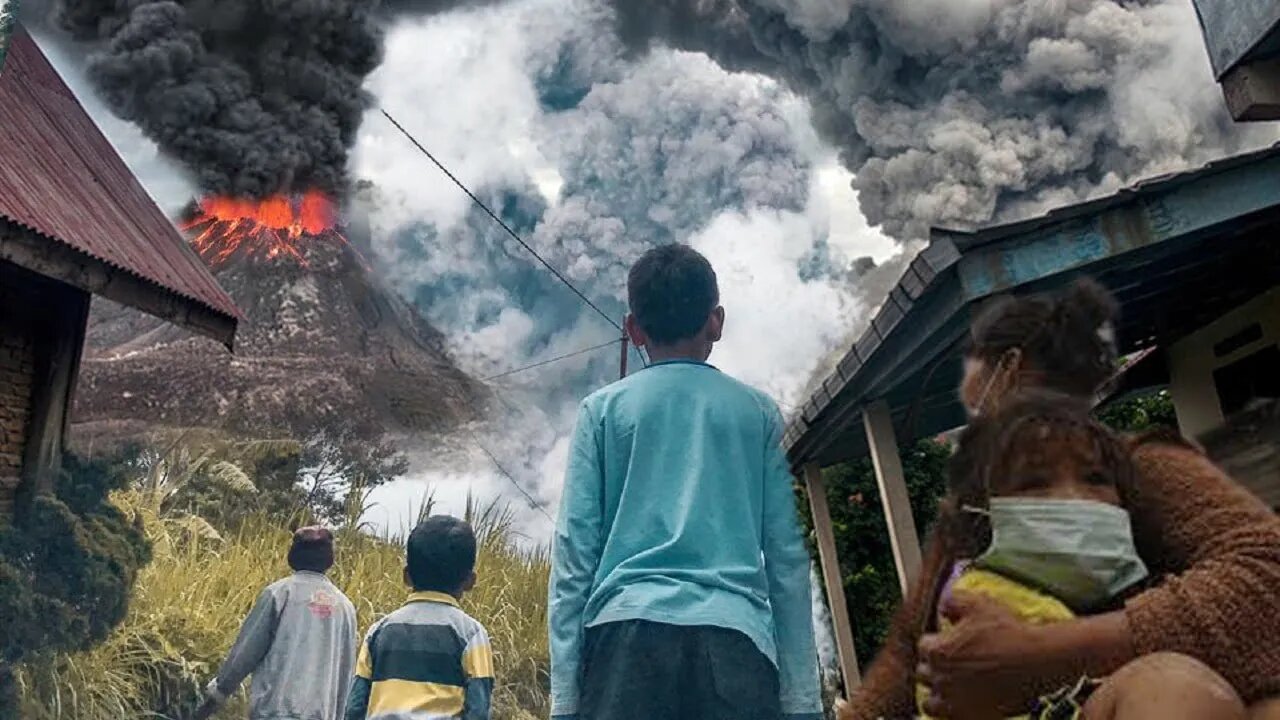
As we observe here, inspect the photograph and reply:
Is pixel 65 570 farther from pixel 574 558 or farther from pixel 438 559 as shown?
pixel 574 558

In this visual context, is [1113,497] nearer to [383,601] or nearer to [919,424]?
[919,424]

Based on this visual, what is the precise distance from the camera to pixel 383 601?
232 inches

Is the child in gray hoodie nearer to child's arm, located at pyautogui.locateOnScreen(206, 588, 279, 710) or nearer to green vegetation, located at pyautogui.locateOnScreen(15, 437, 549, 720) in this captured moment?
child's arm, located at pyautogui.locateOnScreen(206, 588, 279, 710)

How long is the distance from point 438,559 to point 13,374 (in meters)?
3.04

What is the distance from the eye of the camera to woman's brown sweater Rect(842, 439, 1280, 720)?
2.77 ft

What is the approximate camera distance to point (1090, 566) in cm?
92

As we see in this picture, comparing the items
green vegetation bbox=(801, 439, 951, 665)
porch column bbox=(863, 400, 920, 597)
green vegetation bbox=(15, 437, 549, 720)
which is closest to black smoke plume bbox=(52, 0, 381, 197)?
green vegetation bbox=(15, 437, 549, 720)

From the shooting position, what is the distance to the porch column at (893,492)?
334cm

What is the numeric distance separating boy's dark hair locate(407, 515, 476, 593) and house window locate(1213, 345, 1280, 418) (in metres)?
2.82

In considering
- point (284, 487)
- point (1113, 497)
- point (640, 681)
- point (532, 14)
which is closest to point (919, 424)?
point (640, 681)

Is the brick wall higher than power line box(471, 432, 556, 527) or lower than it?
lower

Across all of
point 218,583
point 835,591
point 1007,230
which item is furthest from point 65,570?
point 1007,230

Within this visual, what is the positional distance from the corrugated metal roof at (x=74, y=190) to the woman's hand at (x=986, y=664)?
146 inches

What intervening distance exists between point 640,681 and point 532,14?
16.3 metres
